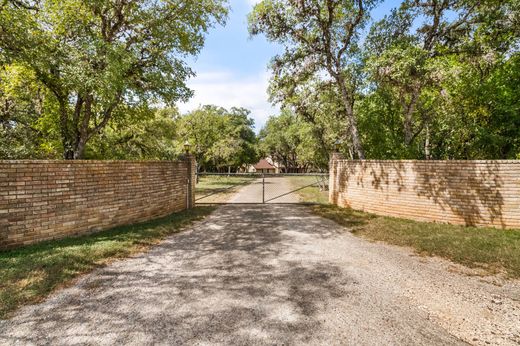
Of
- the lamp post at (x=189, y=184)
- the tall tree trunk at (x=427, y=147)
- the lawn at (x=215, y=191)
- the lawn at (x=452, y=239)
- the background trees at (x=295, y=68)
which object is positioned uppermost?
the background trees at (x=295, y=68)

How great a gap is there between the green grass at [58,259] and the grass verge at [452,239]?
6.04m

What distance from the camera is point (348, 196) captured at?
10367 millimetres

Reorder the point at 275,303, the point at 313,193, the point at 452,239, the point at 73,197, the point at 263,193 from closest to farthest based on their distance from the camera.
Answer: the point at 275,303 → the point at 73,197 → the point at 452,239 → the point at 263,193 → the point at 313,193

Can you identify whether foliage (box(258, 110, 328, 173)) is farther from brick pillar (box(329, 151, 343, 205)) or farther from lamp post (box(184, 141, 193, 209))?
lamp post (box(184, 141, 193, 209))

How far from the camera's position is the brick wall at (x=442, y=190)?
6801 millimetres

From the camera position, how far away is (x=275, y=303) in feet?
11.3

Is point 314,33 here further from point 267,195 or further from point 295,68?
point 267,195

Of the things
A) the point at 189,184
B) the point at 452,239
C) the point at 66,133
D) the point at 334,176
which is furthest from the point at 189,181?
the point at 452,239

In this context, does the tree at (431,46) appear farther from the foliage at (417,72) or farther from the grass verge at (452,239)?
the grass verge at (452,239)

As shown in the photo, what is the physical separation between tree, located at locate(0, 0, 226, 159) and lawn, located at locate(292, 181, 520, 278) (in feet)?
28.6

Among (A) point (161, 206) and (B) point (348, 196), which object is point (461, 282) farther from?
(A) point (161, 206)

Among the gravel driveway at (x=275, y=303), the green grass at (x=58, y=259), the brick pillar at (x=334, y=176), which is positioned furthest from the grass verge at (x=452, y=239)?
the green grass at (x=58, y=259)

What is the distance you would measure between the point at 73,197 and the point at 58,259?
196 centimetres

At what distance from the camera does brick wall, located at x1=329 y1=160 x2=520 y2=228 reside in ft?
22.3
